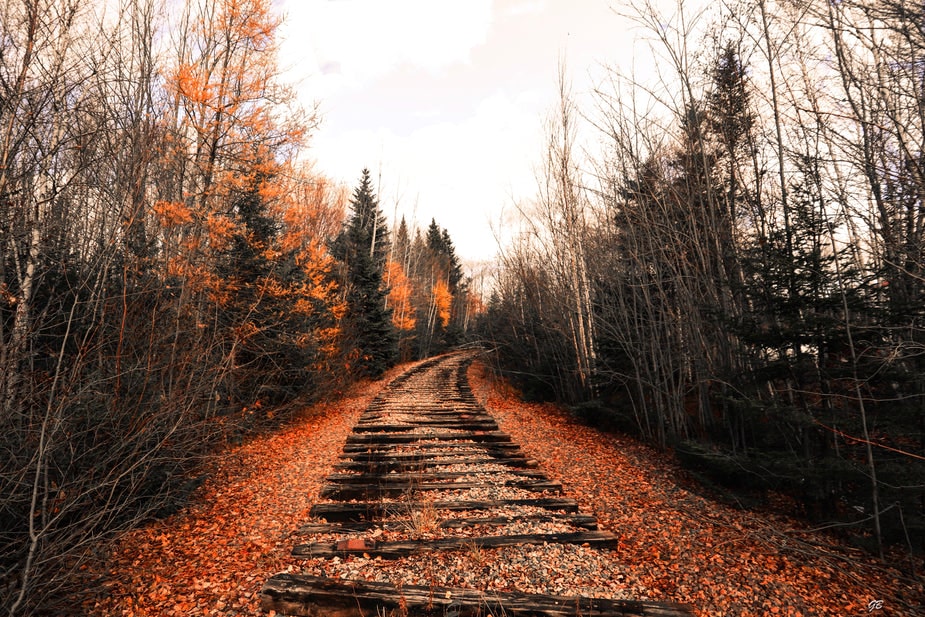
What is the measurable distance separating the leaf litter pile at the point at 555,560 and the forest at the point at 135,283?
53 centimetres

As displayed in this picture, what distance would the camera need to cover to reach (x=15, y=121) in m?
3.43

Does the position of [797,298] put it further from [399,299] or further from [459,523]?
[399,299]

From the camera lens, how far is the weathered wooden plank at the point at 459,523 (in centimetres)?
408

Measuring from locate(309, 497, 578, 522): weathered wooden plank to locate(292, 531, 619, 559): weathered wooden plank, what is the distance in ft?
1.83

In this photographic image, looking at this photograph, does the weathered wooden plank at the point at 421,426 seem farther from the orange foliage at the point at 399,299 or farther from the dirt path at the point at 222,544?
the orange foliage at the point at 399,299

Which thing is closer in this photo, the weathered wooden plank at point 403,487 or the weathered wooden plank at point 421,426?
the weathered wooden plank at point 403,487

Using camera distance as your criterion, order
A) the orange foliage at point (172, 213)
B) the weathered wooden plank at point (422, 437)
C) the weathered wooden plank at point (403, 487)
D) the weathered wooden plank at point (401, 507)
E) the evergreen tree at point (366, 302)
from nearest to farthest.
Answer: the weathered wooden plank at point (401, 507)
the weathered wooden plank at point (403, 487)
the orange foliage at point (172, 213)
the weathered wooden plank at point (422, 437)
the evergreen tree at point (366, 302)

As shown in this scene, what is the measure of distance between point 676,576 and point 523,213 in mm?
9897

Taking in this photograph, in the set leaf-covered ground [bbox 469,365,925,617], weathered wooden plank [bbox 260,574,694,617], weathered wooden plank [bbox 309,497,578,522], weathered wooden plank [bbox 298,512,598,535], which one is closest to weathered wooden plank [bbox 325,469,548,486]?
weathered wooden plank [bbox 309,497,578,522]

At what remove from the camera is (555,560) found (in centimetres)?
361

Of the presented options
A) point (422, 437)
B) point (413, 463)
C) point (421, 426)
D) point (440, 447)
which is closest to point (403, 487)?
point (413, 463)

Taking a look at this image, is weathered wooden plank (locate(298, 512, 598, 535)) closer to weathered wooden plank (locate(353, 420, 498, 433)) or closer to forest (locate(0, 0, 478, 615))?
forest (locate(0, 0, 478, 615))

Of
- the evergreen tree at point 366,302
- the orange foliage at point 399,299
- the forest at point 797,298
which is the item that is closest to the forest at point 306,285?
the forest at point 797,298

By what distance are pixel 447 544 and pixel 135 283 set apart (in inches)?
175
